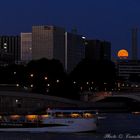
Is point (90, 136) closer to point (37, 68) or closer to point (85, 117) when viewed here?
point (85, 117)

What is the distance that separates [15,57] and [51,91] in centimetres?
8463

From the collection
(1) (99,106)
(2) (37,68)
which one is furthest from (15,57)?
(1) (99,106)

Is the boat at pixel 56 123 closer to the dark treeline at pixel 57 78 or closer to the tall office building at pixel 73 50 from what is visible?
the dark treeline at pixel 57 78

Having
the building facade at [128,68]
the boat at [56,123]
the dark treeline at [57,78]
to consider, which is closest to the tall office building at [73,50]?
the building facade at [128,68]

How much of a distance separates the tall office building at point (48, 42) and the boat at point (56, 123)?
374ft

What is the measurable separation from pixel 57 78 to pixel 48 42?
6533 centimetres

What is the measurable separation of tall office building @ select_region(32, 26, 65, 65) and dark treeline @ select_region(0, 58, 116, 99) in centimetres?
4897

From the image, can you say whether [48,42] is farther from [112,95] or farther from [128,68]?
[112,95]

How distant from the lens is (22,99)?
8194 cm

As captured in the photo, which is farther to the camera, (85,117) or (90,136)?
(85,117)

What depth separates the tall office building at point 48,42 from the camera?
169 metres

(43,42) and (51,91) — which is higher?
(43,42)

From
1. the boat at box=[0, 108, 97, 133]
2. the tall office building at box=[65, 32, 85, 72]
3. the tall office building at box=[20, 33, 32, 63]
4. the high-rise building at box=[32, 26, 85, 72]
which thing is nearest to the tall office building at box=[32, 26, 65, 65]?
the high-rise building at box=[32, 26, 85, 72]

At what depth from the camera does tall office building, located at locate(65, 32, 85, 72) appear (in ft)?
579
